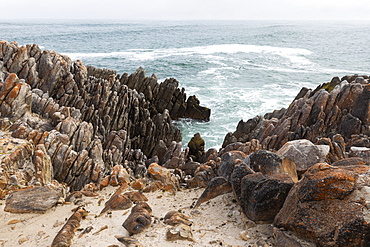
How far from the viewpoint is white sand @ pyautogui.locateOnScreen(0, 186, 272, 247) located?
909 centimetres

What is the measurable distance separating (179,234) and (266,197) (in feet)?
10.8

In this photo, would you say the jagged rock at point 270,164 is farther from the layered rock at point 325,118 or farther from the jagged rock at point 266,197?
the layered rock at point 325,118

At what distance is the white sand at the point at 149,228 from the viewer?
29.8 ft

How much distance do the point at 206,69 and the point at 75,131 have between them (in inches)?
2296

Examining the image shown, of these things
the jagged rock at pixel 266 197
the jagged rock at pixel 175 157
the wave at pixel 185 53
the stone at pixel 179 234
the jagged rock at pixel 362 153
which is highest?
the wave at pixel 185 53

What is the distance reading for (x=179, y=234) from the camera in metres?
9.26

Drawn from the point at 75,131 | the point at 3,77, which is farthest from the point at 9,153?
the point at 3,77

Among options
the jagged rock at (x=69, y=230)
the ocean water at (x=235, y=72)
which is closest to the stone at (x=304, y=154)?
the jagged rock at (x=69, y=230)

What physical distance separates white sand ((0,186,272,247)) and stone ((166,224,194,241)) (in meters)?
0.14

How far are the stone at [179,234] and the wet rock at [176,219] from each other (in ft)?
1.65

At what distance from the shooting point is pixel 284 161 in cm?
1148

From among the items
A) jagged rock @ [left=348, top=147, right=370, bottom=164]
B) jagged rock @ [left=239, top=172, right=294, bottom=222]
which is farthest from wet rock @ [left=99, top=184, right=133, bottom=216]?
jagged rock @ [left=348, top=147, right=370, bottom=164]

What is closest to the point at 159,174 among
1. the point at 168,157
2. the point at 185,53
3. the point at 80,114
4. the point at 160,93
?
the point at 168,157

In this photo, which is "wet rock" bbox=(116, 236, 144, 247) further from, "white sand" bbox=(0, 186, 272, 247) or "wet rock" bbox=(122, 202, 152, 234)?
"wet rock" bbox=(122, 202, 152, 234)
